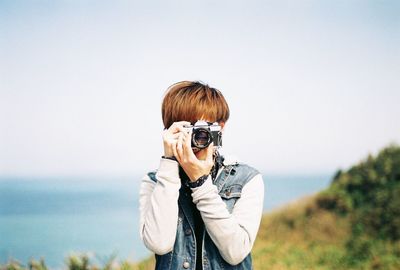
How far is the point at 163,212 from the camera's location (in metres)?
1.34

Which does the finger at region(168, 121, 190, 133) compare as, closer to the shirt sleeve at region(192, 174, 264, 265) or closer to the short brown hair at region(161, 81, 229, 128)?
the short brown hair at region(161, 81, 229, 128)

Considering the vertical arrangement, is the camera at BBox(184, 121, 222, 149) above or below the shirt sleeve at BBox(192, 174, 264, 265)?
above

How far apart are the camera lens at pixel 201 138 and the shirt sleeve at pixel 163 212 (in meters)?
0.08

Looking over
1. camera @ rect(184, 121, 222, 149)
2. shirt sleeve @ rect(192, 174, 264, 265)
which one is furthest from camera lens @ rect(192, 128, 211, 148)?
shirt sleeve @ rect(192, 174, 264, 265)

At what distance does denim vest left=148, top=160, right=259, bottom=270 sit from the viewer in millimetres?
1402

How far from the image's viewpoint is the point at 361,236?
4.01 metres

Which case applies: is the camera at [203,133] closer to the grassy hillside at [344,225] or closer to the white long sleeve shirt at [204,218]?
the white long sleeve shirt at [204,218]

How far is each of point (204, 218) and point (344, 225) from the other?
10.0 ft

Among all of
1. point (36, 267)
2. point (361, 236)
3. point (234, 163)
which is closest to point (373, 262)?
point (361, 236)

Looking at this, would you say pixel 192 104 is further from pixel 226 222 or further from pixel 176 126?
pixel 226 222

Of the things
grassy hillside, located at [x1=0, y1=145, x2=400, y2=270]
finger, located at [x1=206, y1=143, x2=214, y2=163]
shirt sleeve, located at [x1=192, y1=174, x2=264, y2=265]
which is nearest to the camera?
shirt sleeve, located at [x1=192, y1=174, x2=264, y2=265]

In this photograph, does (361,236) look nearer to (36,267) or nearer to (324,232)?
(324,232)

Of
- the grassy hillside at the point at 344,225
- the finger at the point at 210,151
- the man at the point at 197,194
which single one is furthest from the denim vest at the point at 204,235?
the grassy hillside at the point at 344,225

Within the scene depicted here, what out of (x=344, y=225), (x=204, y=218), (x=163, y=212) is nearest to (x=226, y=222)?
(x=204, y=218)
